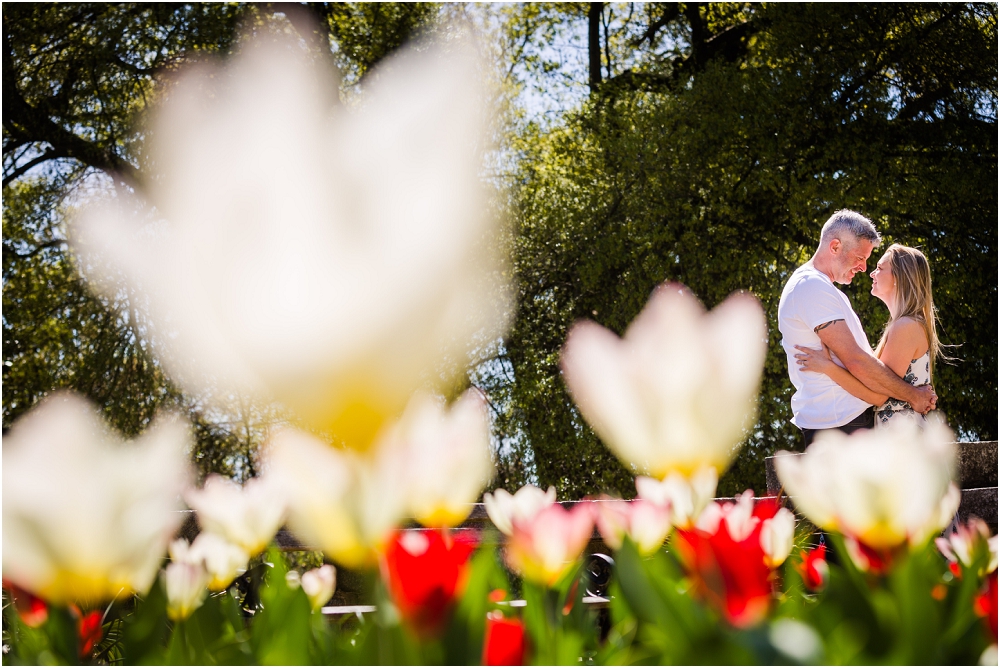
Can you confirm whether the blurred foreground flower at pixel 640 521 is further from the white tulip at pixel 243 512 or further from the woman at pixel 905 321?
the woman at pixel 905 321

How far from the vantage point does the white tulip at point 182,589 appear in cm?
84

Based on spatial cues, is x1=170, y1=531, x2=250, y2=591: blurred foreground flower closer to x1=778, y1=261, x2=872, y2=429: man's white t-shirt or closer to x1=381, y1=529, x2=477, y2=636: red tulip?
x1=381, y1=529, x2=477, y2=636: red tulip

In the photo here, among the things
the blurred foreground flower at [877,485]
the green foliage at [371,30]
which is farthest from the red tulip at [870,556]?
the green foliage at [371,30]

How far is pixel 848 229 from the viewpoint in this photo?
304 centimetres

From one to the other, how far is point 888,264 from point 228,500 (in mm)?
2839

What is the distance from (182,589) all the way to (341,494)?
0.30 meters

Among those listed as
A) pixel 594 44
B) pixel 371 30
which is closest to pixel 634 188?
pixel 594 44

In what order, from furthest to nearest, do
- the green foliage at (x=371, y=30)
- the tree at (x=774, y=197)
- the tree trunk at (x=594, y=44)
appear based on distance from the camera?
the tree trunk at (x=594, y=44) → the green foliage at (x=371, y=30) → the tree at (x=774, y=197)

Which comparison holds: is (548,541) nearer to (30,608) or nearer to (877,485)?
(877,485)

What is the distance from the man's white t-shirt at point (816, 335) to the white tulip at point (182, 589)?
2431 mm

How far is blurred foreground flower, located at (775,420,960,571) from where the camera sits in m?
0.69

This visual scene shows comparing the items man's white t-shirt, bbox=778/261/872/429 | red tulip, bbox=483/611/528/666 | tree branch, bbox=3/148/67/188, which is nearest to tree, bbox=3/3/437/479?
tree branch, bbox=3/148/67/188

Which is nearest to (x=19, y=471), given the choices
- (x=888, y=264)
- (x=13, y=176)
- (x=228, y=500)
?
(x=228, y=500)

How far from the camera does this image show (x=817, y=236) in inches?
291
